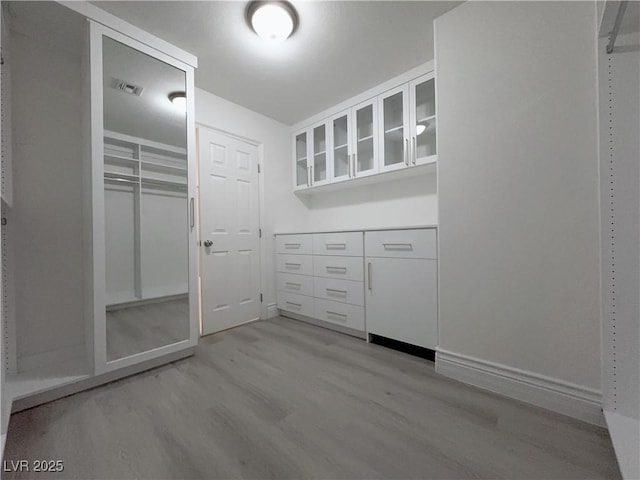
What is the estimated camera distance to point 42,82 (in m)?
1.64

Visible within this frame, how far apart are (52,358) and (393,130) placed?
9.88 feet

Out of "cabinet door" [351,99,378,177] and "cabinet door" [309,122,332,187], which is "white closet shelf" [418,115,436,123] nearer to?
"cabinet door" [351,99,378,177]

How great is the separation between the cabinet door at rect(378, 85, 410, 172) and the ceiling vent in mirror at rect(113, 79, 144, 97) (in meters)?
1.89

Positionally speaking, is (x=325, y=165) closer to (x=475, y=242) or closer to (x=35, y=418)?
(x=475, y=242)

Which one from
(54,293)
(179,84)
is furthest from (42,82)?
(54,293)

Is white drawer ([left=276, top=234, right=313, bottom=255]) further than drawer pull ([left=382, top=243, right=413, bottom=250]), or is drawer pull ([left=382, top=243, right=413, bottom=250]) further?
white drawer ([left=276, top=234, right=313, bottom=255])

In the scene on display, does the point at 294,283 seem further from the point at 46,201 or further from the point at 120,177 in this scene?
the point at 46,201

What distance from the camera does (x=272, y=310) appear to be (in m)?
2.88

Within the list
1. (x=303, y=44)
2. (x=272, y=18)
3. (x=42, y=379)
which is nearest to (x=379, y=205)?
(x=303, y=44)

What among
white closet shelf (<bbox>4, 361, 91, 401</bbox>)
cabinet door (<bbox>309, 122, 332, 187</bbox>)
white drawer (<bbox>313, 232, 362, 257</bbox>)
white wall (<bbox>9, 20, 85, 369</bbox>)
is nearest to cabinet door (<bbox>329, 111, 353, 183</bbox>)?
cabinet door (<bbox>309, 122, 332, 187</bbox>)

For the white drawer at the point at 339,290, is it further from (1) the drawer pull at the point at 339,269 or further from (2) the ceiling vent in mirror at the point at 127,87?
(2) the ceiling vent in mirror at the point at 127,87

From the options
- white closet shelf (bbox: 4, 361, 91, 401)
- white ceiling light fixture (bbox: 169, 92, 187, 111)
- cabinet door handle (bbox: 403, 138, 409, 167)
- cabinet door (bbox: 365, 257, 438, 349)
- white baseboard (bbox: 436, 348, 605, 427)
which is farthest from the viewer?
cabinet door handle (bbox: 403, 138, 409, 167)

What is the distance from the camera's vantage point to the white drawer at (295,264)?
2590 millimetres

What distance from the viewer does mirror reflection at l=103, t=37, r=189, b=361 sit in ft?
5.22
